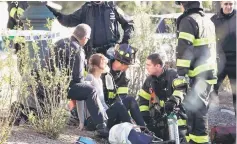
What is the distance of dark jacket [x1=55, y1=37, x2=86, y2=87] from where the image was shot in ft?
19.4

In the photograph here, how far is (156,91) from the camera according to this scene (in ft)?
20.7

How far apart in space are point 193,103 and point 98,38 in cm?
194

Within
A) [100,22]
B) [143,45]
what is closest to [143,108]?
[143,45]

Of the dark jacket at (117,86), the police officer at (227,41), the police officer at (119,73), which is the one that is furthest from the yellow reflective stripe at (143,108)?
the police officer at (227,41)

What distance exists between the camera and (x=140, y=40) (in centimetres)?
757

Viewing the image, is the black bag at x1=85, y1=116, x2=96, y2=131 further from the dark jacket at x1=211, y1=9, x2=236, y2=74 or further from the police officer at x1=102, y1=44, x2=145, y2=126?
the dark jacket at x1=211, y1=9, x2=236, y2=74

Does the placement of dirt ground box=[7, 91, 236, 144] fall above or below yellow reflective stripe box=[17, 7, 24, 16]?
below

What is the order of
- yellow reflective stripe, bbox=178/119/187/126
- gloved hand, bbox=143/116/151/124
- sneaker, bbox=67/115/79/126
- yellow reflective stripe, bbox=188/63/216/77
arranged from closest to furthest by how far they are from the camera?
yellow reflective stripe, bbox=188/63/216/77 < yellow reflective stripe, bbox=178/119/187/126 < gloved hand, bbox=143/116/151/124 < sneaker, bbox=67/115/79/126

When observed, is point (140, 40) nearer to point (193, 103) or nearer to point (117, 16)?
point (117, 16)

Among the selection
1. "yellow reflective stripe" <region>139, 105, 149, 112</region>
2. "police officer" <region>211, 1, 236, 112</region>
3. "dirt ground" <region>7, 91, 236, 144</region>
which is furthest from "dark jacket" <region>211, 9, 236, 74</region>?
"yellow reflective stripe" <region>139, 105, 149, 112</region>

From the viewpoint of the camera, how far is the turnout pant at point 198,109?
580 centimetres

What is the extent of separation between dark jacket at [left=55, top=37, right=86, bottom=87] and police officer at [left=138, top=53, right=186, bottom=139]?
77 centimetres

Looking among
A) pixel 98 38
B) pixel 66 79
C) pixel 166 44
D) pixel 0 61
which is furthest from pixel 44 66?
pixel 166 44

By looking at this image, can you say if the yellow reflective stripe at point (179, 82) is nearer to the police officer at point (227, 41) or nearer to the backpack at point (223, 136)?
the backpack at point (223, 136)
